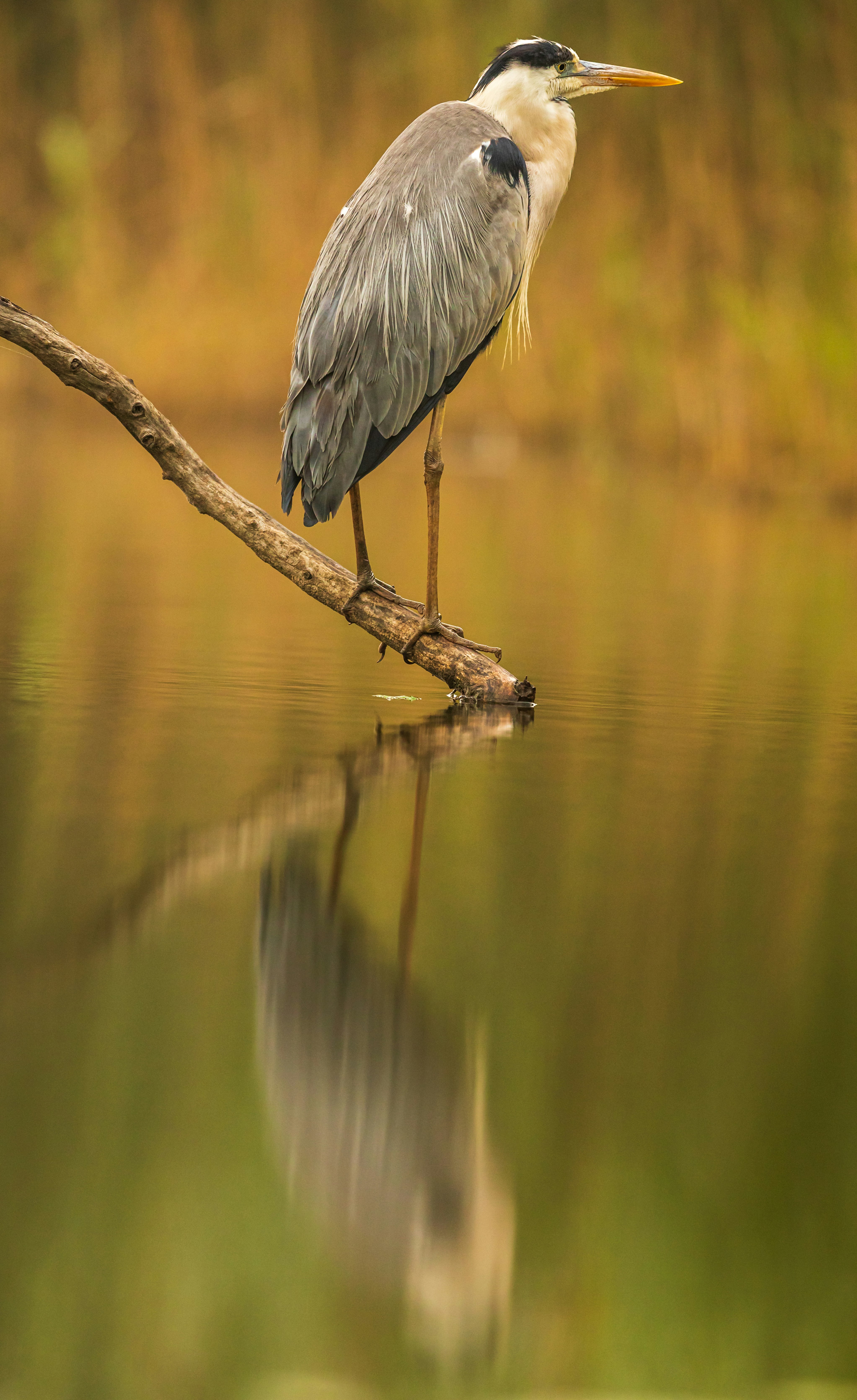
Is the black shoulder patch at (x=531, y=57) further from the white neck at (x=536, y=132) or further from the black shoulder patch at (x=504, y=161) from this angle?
the black shoulder patch at (x=504, y=161)

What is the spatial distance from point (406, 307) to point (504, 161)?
0.33 m

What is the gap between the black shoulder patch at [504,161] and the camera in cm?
290

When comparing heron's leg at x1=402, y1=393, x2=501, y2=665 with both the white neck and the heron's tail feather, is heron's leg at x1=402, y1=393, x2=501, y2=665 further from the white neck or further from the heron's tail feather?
the white neck

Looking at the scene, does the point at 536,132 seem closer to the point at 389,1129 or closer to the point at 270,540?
the point at 270,540

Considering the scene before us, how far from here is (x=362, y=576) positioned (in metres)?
2.93

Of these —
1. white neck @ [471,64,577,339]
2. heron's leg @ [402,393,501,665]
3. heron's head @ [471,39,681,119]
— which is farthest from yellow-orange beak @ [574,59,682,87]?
heron's leg @ [402,393,501,665]

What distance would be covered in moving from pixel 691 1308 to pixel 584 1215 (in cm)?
9

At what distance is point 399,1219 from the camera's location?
981mm

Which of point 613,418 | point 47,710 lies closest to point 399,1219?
point 47,710

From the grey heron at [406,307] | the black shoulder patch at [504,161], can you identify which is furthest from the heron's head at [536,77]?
the black shoulder patch at [504,161]

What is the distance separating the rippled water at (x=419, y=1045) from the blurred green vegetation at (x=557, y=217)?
17.8 ft

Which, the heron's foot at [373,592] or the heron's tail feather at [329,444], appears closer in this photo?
the heron's tail feather at [329,444]

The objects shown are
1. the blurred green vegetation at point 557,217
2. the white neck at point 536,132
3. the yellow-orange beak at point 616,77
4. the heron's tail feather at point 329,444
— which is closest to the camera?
the heron's tail feather at point 329,444

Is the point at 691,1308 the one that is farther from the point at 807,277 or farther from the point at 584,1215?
the point at 807,277
